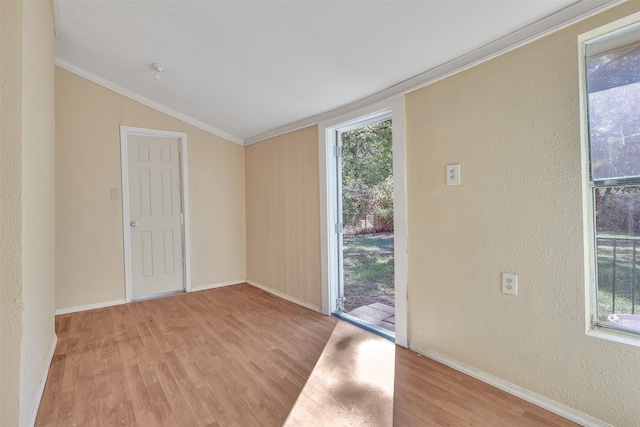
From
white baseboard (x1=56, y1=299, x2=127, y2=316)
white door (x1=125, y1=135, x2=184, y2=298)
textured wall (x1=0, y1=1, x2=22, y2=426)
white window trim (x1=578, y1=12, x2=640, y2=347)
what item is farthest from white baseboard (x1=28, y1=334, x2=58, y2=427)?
white window trim (x1=578, y1=12, x2=640, y2=347)

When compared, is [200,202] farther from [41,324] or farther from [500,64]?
[500,64]

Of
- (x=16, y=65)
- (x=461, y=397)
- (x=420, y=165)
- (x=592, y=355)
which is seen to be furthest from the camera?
(x=420, y=165)

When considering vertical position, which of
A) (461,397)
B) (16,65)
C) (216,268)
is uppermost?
(16,65)

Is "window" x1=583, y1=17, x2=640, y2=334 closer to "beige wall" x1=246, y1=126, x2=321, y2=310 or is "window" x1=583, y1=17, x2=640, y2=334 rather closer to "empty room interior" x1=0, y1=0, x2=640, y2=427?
"empty room interior" x1=0, y1=0, x2=640, y2=427

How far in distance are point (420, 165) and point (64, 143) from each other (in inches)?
138

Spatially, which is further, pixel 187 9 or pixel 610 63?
pixel 187 9

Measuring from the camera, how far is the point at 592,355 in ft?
4.85

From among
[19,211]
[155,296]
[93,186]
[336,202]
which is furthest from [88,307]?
[336,202]

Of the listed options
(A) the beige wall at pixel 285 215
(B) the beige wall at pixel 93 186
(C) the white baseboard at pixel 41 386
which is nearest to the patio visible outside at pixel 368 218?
(A) the beige wall at pixel 285 215

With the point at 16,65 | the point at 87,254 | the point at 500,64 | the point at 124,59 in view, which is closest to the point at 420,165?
the point at 500,64

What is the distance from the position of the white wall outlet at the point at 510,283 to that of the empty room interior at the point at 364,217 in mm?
11

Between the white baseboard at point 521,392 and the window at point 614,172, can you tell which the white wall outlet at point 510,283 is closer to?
the window at point 614,172

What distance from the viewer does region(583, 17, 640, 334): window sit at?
143 centimetres

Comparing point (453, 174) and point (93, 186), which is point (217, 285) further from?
point (453, 174)
